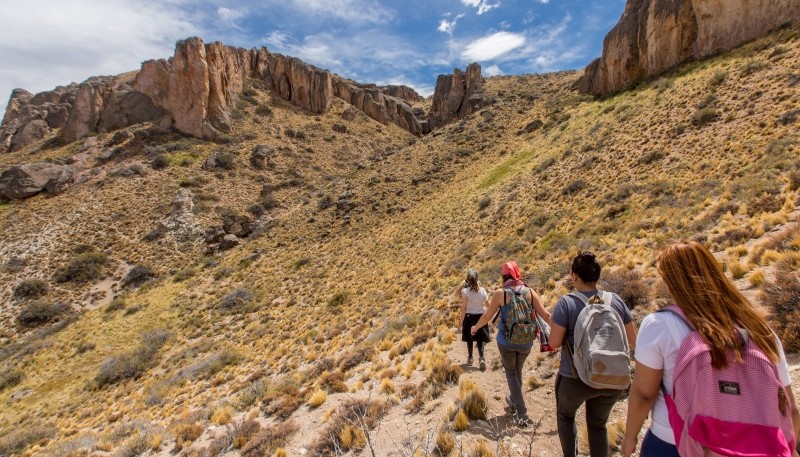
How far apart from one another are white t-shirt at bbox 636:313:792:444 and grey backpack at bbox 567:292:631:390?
0.77 metres

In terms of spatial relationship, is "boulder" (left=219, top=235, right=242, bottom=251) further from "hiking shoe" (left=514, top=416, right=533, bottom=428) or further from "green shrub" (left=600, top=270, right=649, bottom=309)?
"hiking shoe" (left=514, top=416, right=533, bottom=428)

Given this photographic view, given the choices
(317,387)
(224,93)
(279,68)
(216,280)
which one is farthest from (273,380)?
(279,68)

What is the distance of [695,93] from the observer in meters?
21.8

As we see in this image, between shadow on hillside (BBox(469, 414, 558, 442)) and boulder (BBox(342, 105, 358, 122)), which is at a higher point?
boulder (BBox(342, 105, 358, 122))

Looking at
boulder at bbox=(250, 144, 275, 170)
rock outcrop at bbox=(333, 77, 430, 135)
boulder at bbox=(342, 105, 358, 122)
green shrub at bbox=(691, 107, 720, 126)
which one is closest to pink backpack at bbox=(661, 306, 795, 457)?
green shrub at bbox=(691, 107, 720, 126)

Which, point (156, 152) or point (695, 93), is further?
point (156, 152)

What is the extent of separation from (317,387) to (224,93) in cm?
5540

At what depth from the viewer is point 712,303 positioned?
1.86 m

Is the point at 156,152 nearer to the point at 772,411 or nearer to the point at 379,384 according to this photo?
the point at 379,384

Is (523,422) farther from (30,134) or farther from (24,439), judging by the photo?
(30,134)

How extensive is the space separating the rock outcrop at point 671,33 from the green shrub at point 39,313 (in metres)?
51.1

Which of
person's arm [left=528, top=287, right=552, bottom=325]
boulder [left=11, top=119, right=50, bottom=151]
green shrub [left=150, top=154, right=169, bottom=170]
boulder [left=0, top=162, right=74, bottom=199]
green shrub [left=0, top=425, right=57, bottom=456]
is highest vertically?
boulder [left=11, top=119, right=50, bottom=151]

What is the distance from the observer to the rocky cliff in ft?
158

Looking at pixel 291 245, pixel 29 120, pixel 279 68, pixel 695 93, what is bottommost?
pixel 291 245
